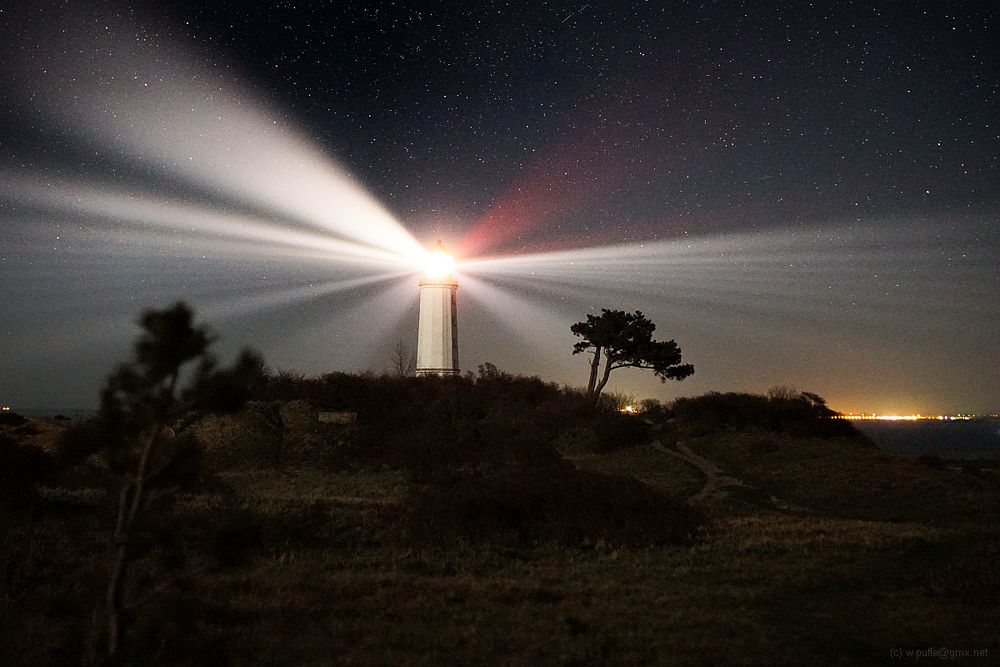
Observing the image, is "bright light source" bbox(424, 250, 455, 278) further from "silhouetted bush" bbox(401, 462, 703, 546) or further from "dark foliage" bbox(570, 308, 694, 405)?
"silhouetted bush" bbox(401, 462, 703, 546)

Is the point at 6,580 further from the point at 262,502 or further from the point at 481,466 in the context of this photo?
the point at 481,466

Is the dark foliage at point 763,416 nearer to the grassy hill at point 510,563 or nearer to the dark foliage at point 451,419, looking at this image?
the dark foliage at point 451,419

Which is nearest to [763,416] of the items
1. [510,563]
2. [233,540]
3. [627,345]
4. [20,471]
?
[627,345]

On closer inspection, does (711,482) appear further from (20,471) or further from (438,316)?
(438,316)

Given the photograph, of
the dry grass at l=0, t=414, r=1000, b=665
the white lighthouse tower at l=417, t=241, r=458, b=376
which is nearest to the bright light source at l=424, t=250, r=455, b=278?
the white lighthouse tower at l=417, t=241, r=458, b=376

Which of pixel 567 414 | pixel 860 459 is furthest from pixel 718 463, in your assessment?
pixel 567 414

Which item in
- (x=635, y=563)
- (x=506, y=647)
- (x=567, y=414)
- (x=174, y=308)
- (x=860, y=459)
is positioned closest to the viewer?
(x=174, y=308)

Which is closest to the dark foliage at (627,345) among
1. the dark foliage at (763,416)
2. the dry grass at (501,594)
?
the dark foliage at (763,416)
